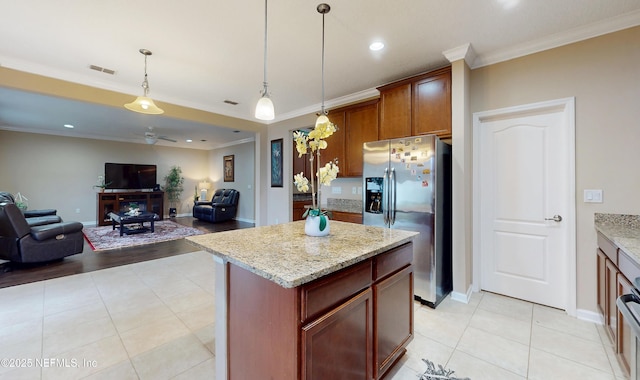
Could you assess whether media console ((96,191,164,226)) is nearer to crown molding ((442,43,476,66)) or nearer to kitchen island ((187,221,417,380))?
kitchen island ((187,221,417,380))

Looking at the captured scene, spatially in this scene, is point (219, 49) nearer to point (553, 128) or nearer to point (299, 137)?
point (299, 137)

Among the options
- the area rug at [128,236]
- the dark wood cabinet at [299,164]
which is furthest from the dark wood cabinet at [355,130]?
the area rug at [128,236]

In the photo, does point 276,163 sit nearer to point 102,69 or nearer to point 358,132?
point 358,132

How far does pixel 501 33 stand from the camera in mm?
2377

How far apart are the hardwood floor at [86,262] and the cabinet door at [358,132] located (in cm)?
254

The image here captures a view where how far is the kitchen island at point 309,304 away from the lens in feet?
3.56

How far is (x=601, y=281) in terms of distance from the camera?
2.12 metres

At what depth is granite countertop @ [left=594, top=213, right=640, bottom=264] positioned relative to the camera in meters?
1.48

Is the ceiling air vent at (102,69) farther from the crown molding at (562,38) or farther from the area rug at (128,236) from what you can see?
the crown molding at (562,38)

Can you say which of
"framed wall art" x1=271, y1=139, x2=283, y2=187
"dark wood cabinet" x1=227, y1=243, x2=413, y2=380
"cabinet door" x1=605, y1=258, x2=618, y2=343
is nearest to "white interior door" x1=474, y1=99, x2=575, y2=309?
"cabinet door" x1=605, y1=258, x2=618, y2=343

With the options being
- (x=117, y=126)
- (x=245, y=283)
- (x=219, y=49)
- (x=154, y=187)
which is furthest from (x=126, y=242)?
(x=245, y=283)

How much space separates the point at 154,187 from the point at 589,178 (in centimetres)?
985

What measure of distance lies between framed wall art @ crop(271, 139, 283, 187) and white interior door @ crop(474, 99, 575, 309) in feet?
11.4

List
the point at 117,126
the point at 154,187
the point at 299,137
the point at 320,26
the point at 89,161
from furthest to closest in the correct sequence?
the point at 154,187, the point at 89,161, the point at 117,126, the point at 320,26, the point at 299,137
